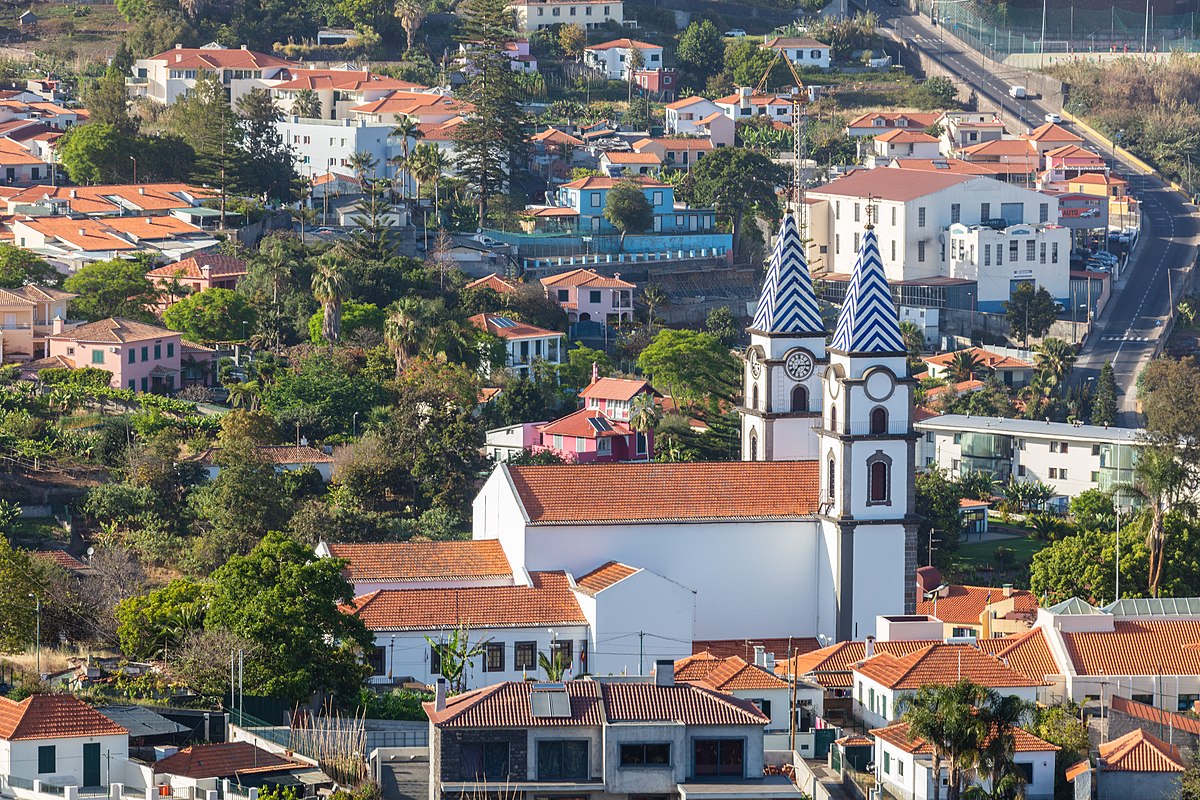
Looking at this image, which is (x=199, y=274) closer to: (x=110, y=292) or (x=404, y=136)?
(x=110, y=292)

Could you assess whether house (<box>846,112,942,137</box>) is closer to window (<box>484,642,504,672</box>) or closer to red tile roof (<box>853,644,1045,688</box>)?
red tile roof (<box>853,644,1045,688</box>)

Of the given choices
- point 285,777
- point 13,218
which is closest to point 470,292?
point 13,218

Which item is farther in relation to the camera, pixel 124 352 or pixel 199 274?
pixel 199 274

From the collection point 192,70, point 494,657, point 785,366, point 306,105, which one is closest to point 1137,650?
point 785,366

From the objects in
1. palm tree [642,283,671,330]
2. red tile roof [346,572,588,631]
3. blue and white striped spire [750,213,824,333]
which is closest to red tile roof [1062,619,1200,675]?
blue and white striped spire [750,213,824,333]

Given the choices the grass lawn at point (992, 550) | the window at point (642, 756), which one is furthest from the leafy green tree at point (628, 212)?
the window at point (642, 756)

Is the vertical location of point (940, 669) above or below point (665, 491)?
below

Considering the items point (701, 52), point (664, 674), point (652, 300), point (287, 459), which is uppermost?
point (701, 52)

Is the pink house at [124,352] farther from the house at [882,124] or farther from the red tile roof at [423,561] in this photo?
the house at [882,124]
